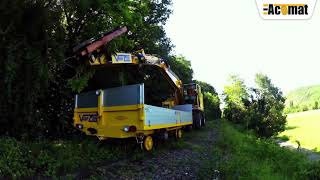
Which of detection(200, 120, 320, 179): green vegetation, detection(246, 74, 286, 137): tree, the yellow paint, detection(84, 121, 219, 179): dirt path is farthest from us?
detection(246, 74, 286, 137): tree

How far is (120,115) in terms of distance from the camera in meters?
10.0

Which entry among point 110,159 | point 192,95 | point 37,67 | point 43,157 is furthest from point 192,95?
point 43,157

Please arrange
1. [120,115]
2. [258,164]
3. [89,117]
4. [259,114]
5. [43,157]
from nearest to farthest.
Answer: [43,157]
[258,164]
[120,115]
[89,117]
[259,114]

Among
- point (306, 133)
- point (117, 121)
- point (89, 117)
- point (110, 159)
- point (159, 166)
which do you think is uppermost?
point (89, 117)

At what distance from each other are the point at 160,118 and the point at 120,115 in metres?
1.46

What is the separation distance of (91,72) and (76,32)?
127 inches

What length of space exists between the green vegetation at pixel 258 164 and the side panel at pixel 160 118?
179cm

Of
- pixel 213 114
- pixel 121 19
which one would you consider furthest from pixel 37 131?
pixel 213 114

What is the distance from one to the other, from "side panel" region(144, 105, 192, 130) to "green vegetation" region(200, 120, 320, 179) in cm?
179

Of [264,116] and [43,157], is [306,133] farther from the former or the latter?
[43,157]

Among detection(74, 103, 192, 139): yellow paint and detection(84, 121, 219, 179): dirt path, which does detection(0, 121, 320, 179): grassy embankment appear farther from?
detection(74, 103, 192, 139): yellow paint

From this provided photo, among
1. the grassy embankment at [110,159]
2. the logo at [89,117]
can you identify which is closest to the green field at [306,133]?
the grassy embankment at [110,159]

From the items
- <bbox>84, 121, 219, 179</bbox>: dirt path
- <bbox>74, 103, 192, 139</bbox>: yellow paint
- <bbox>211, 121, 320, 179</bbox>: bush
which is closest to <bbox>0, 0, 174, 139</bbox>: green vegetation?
<bbox>74, 103, 192, 139</bbox>: yellow paint

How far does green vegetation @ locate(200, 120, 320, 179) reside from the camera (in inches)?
317
